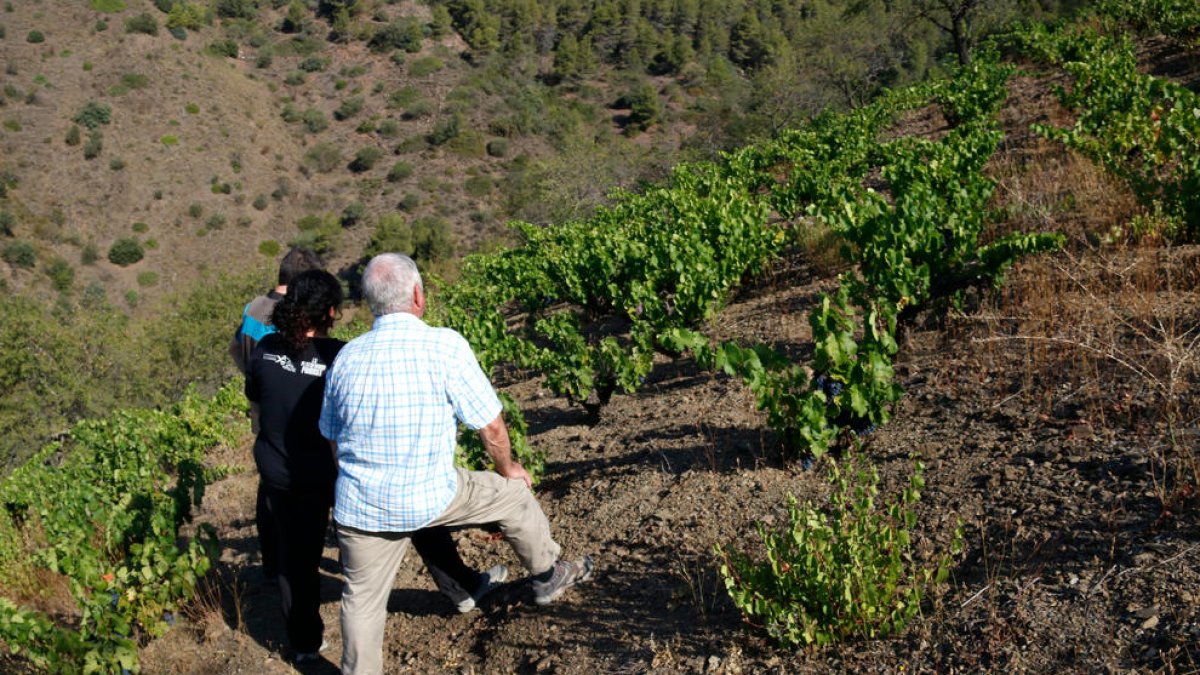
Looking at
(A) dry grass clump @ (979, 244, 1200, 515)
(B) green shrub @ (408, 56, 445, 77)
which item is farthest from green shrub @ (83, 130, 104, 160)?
(A) dry grass clump @ (979, 244, 1200, 515)

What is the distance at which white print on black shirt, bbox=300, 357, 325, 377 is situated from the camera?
3.20 m

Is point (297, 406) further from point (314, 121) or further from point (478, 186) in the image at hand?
point (314, 121)

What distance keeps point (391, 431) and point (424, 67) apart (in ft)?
202

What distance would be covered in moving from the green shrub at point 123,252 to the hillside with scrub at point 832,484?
36.2 m

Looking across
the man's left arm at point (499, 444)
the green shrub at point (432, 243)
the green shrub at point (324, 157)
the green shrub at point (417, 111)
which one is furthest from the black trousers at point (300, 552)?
the green shrub at point (417, 111)

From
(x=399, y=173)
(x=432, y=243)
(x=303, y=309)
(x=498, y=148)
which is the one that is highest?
(x=303, y=309)

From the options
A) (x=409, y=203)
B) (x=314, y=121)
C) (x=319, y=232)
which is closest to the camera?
(x=319, y=232)

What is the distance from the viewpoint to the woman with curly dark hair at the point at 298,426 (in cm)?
319

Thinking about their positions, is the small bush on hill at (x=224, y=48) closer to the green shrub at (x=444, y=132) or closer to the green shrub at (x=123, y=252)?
the green shrub at (x=444, y=132)

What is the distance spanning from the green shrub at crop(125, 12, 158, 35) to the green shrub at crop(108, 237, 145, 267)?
21.0 m

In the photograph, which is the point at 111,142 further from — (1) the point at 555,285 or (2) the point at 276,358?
(2) the point at 276,358

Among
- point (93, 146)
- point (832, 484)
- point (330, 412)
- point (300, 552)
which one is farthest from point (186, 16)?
point (832, 484)

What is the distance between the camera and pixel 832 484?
3.80 metres

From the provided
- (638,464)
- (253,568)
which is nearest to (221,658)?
(253,568)
